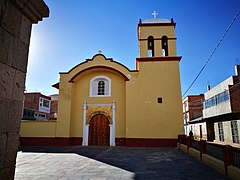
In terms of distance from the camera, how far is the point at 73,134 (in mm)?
13258

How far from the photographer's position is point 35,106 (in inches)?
1188

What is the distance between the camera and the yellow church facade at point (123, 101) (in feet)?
40.2

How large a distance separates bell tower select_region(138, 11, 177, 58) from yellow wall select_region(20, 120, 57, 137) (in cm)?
850

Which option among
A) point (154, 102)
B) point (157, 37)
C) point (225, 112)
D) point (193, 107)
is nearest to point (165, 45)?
point (157, 37)

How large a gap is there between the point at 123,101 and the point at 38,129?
256 inches

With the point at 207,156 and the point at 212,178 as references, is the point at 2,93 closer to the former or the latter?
the point at 212,178

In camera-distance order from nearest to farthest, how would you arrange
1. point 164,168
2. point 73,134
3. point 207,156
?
point 164,168, point 207,156, point 73,134

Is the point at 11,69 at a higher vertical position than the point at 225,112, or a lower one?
lower

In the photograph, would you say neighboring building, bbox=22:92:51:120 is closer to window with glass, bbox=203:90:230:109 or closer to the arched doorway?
the arched doorway

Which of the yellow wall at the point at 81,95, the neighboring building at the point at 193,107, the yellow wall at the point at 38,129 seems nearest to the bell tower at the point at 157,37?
the yellow wall at the point at 81,95

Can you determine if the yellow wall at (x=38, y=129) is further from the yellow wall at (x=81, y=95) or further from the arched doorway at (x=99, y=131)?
the arched doorway at (x=99, y=131)

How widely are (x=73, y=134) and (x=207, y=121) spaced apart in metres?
17.6

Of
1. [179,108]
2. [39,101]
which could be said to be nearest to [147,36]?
[179,108]

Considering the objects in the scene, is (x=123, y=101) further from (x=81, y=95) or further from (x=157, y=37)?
(x=157, y=37)
